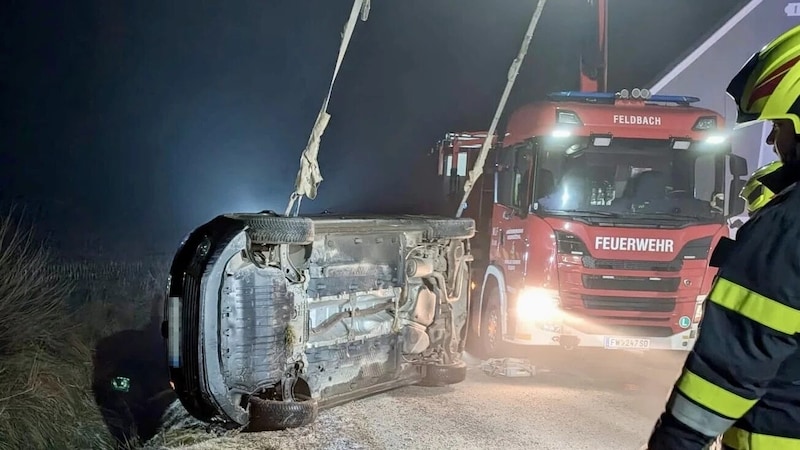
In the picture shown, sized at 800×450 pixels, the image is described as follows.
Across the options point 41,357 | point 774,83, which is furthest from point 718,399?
point 41,357

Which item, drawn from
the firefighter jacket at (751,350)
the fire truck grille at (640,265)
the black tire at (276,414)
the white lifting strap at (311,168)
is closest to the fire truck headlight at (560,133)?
the fire truck grille at (640,265)

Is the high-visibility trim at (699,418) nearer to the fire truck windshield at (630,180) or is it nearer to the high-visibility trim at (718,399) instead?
the high-visibility trim at (718,399)

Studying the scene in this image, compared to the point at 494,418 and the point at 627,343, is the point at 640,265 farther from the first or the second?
the point at 494,418

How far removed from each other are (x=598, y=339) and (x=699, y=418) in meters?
5.42

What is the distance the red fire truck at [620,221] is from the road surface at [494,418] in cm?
54

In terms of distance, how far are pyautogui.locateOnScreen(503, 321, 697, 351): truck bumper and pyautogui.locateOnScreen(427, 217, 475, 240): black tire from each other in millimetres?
1503

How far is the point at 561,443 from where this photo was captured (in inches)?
192

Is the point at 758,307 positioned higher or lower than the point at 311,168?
A: lower

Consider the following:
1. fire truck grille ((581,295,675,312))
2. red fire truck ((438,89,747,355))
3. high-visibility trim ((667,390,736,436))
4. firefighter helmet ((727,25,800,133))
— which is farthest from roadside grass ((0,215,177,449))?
firefighter helmet ((727,25,800,133))

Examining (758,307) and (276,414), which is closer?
(758,307)

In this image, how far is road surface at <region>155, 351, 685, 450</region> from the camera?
4.61 meters


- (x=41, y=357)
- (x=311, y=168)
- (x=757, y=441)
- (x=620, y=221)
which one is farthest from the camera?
(x=41, y=357)

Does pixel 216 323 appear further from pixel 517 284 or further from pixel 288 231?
pixel 517 284

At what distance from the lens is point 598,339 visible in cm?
680
